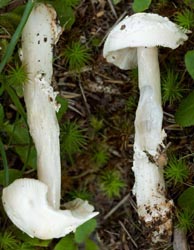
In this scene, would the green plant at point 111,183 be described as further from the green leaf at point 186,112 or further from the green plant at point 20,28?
the green plant at point 20,28

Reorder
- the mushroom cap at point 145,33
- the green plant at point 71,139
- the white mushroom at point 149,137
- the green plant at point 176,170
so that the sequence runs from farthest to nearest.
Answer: the green plant at point 71,139 < the green plant at point 176,170 < the white mushroom at point 149,137 < the mushroom cap at point 145,33

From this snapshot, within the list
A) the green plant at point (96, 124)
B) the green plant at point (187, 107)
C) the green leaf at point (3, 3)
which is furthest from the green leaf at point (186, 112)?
the green leaf at point (3, 3)

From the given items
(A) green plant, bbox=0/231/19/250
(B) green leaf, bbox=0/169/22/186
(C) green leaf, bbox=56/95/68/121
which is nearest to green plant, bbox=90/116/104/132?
(C) green leaf, bbox=56/95/68/121

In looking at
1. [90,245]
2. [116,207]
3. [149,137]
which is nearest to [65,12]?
[149,137]

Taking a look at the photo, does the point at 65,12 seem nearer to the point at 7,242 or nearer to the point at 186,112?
the point at 186,112

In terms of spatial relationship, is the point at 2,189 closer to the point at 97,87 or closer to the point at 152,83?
the point at 97,87

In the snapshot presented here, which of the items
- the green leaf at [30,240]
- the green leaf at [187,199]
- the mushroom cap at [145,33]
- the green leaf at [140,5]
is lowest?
the green leaf at [30,240]

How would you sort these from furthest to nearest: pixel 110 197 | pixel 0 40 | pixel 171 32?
pixel 110 197, pixel 0 40, pixel 171 32

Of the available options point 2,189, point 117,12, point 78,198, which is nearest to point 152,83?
point 117,12
